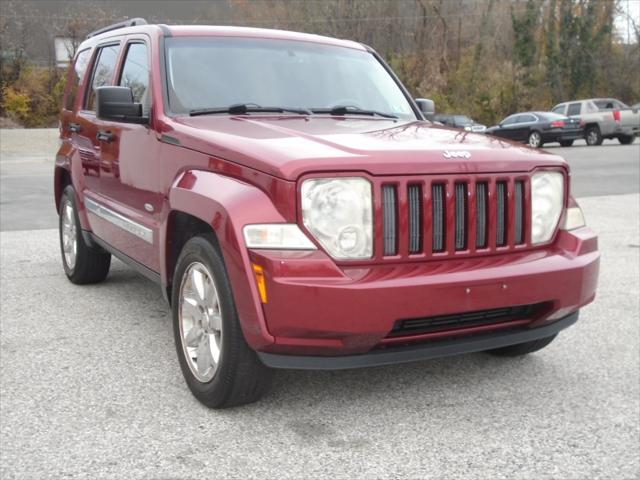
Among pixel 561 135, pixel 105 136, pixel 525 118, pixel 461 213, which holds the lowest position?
pixel 561 135

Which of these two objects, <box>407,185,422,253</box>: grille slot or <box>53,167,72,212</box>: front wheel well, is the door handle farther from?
<box>407,185,422,253</box>: grille slot

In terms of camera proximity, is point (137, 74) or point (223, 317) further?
point (137, 74)

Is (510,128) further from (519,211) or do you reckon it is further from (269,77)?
(519,211)

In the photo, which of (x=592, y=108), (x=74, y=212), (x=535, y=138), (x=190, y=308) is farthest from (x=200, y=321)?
(x=592, y=108)

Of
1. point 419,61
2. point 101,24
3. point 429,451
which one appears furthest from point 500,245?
point 419,61

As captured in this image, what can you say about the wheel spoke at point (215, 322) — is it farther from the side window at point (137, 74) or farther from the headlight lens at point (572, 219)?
the headlight lens at point (572, 219)

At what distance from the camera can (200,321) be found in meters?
3.57

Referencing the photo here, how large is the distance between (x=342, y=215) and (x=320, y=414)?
0.99m

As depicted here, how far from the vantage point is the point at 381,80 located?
16.5 ft

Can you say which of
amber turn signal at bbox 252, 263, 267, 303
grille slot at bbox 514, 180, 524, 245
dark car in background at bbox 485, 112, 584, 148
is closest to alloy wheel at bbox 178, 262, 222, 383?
amber turn signal at bbox 252, 263, 267, 303

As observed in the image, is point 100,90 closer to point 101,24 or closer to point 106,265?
point 106,265

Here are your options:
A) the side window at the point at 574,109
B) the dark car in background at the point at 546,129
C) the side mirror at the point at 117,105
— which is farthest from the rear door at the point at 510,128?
the side mirror at the point at 117,105

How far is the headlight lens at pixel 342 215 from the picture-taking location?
3.07 metres

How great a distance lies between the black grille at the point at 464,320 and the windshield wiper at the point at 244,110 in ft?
5.35
